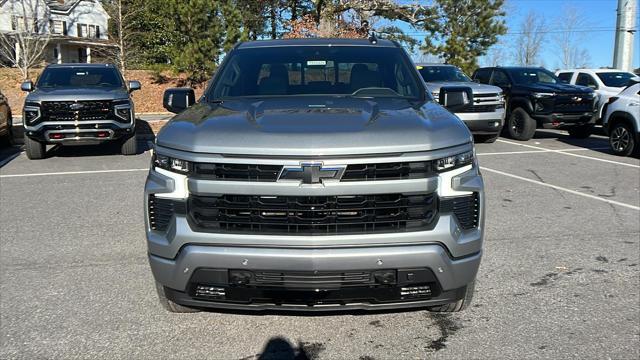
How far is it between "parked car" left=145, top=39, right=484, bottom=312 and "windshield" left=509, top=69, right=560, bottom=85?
12770mm

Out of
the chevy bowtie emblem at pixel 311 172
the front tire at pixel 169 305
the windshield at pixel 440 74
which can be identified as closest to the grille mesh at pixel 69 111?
the windshield at pixel 440 74

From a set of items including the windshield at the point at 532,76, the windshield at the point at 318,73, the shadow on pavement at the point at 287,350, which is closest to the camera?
the shadow on pavement at the point at 287,350

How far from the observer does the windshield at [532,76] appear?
14.9m

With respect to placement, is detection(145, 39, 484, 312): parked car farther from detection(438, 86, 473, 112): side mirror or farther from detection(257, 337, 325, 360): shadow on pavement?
detection(438, 86, 473, 112): side mirror

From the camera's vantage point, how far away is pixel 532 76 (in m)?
15.2

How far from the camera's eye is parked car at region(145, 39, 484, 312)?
9.66 feet

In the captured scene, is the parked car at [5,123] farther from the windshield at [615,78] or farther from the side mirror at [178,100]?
the windshield at [615,78]

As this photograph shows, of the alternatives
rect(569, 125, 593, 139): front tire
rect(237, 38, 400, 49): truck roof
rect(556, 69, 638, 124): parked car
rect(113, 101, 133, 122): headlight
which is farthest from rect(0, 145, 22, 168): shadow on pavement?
rect(556, 69, 638, 124): parked car

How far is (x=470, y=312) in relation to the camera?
156 inches

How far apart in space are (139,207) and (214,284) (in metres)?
4.42

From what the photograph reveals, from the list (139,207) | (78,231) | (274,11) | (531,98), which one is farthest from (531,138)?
(274,11)

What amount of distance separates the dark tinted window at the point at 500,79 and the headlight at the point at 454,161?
12.7 m

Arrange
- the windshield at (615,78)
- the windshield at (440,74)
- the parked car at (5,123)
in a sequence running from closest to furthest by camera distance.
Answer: the parked car at (5,123) < the windshield at (440,74) < the windshield at (615,78)

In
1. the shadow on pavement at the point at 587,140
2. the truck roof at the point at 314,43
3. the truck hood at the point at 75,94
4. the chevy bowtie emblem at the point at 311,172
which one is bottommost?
the shadow on pavement at the point at 587,140
